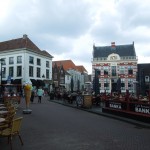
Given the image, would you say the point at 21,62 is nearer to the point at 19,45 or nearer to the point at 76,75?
the point at 19,45

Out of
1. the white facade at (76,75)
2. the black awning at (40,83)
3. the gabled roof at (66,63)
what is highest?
the gabled roof at (66,63)

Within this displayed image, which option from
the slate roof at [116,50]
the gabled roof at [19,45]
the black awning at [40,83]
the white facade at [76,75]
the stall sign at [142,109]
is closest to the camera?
the stall sign at [142,109]

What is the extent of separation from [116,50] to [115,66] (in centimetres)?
440

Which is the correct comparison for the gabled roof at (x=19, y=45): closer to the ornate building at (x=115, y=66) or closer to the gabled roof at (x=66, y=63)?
the ornate building at (x=115, y=66)

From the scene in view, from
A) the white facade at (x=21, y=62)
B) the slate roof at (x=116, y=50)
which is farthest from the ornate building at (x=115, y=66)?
the white facade at (x=21, y=62)

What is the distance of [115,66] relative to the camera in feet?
206

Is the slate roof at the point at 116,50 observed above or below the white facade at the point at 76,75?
above

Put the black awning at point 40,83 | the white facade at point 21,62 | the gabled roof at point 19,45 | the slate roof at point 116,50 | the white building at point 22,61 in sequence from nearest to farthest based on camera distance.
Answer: the white facade at point 21,62
the white building at point 22,61
the gabled roof at point 19,45
the black awning at point 40,83
the slate roof at point 116,50

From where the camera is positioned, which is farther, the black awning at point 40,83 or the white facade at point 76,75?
the white facade at point 76,75

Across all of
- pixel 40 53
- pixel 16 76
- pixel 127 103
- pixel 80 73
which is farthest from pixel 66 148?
pixel 80 73

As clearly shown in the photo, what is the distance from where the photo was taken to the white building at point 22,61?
52.3 m

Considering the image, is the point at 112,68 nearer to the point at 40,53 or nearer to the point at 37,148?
the point at 40,53

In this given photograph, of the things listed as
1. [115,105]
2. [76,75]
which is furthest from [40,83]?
[115,105]

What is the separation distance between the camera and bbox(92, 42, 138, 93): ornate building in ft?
201
